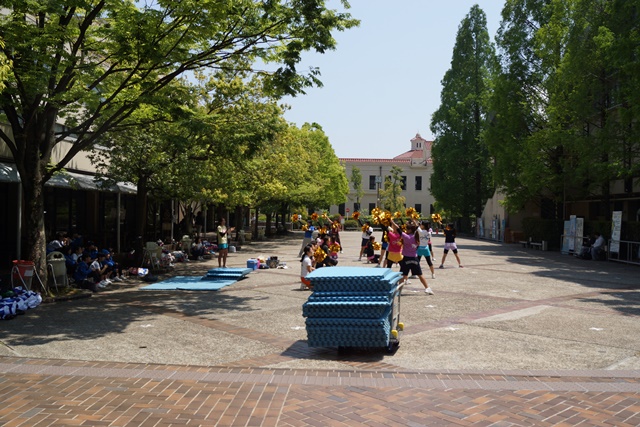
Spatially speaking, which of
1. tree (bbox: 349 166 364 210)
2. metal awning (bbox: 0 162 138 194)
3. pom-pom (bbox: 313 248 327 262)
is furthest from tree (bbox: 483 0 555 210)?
tree (bbox: 349 166 364 210)

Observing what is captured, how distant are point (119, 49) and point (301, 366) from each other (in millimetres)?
7701

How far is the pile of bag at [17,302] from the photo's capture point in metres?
9.84

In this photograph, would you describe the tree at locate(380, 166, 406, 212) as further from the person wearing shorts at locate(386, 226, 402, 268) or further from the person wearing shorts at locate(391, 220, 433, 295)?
the person wearing shorts at locate(391, 220, 433, 295)

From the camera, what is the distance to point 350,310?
24.3ft

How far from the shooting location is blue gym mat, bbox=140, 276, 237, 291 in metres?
14.1

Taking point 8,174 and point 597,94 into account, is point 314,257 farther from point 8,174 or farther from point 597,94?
point 597,94

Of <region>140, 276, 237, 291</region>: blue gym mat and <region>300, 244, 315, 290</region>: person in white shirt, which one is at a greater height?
<region>300, 244, 315, 290</region>: person in white shirt

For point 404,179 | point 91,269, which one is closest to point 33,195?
point 91,269

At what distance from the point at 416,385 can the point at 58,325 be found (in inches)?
248

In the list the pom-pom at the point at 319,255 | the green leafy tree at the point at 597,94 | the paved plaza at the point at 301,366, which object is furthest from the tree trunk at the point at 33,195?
the green leafy tree at the point at 597,94

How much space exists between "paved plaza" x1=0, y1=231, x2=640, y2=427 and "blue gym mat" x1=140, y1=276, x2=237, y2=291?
1.71m

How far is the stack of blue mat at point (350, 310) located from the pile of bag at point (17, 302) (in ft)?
18.9

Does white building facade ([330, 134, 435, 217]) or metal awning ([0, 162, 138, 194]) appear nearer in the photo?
metal awning ([0, 162, 138, 194])

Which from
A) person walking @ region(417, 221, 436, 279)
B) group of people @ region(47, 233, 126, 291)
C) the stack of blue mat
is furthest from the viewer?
person walking @ region(417, 221, 436, 279)
